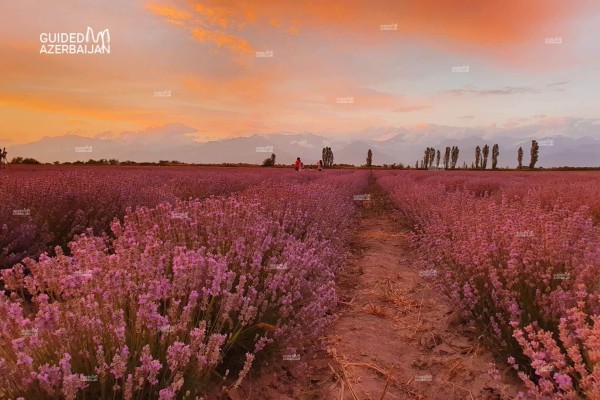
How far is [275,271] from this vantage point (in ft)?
9.56

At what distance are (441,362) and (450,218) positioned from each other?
2506 millimetres

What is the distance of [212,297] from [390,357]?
1.44 meters

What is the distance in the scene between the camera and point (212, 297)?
2180 millimetres

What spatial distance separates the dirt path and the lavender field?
142mm

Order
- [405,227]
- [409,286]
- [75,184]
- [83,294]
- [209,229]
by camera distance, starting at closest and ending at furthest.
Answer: [83,294] → [209,229] → [409,286] → [75,184] → [405,227]

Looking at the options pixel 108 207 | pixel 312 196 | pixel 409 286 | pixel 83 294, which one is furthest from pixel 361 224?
pixel 83 294

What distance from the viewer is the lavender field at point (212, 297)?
1604 millimetres

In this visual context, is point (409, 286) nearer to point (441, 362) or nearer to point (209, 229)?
point (441, 362)

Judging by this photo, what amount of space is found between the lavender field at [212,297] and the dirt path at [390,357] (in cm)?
14
